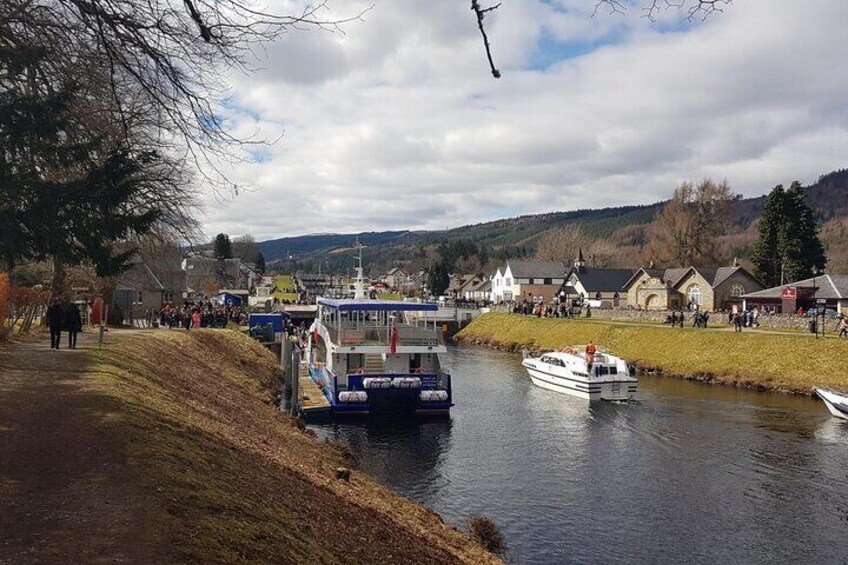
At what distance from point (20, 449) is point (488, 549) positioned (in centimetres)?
969

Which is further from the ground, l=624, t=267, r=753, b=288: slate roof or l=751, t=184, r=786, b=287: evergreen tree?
l=751, t=184, r=786, b=287: evergreen tree

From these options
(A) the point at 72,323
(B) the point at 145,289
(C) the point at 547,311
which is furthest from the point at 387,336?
(C) the point at 547,311

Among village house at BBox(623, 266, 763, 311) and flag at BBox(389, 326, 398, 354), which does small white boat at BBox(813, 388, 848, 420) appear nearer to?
flag at BBox(389, 326, 398, 354)

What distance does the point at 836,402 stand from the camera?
1224 inches

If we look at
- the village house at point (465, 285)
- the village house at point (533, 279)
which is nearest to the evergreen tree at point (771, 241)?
the village house at point (533, 279)

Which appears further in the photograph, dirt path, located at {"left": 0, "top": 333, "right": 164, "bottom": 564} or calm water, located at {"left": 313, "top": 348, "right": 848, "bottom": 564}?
calm water, located at {"left": 313, "top": 348, "right": 848, "bottom": 564}

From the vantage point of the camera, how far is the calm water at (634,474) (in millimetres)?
16844

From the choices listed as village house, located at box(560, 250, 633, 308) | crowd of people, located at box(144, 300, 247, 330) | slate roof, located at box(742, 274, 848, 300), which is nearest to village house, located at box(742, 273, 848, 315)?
slate roof, located at box(742, 274, 848, 300)

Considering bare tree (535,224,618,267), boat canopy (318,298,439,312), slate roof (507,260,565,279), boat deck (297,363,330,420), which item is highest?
bare tree (535,224,618,267)

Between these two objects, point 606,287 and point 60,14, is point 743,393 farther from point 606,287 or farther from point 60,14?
point 606,287

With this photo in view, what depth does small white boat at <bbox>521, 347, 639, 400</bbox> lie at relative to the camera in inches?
1407

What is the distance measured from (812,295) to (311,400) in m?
42.6

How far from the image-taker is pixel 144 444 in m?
12.1

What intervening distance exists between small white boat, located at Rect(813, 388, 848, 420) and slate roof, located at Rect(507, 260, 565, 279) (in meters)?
83.1
